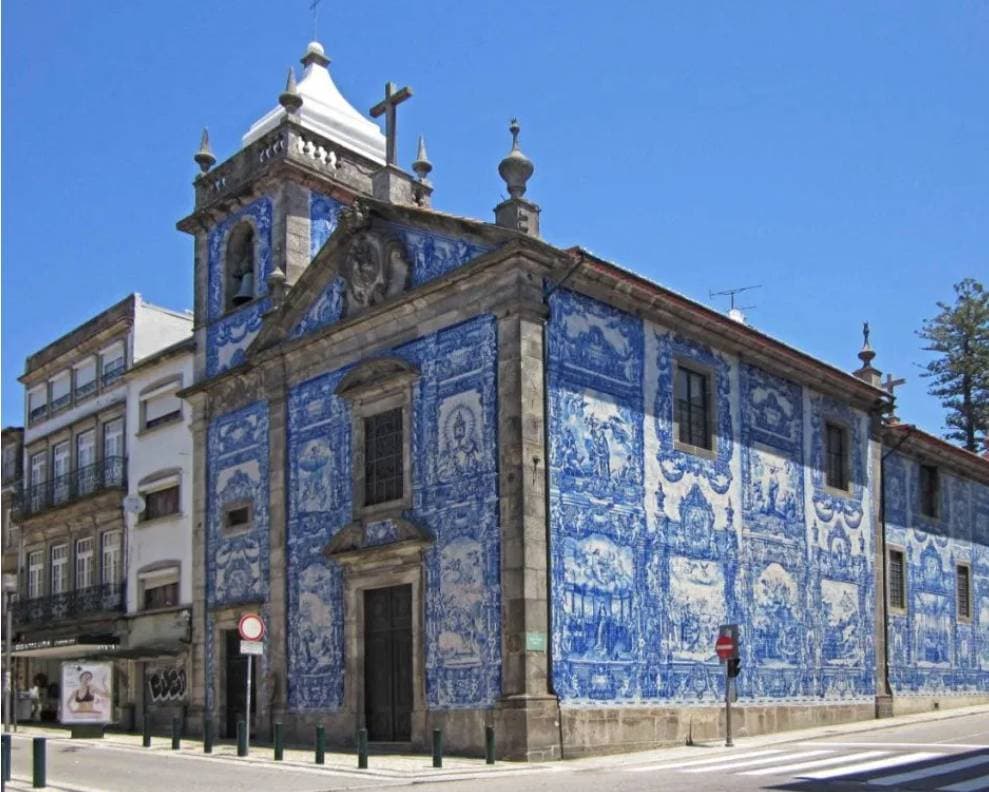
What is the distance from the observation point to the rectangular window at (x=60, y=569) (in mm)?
32250

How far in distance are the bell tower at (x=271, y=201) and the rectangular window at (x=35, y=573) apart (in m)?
9.72

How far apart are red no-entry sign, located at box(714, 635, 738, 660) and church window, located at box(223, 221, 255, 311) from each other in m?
12.5

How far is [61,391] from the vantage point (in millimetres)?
34188

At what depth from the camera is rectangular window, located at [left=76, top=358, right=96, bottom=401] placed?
32422 millimetres

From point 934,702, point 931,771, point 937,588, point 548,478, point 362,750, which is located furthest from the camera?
point 937,588

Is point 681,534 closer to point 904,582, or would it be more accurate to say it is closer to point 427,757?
point 427,757

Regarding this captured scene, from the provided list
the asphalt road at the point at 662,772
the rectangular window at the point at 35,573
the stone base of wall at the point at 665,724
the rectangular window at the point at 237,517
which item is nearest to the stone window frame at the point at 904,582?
the stone base of wall at the point at 665,724

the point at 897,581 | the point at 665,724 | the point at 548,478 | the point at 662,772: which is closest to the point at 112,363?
the point at 548,478

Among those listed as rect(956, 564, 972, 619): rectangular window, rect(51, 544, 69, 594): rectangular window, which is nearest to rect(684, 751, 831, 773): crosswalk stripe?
rect(956, 564, 972, 619): rectangular window

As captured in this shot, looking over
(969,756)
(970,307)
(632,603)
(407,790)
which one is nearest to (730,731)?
(632,603)

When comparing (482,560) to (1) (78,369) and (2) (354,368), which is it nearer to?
(2) (354,368)

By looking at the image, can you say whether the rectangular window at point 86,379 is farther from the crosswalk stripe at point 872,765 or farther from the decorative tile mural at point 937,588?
the crosswalk stripe at point 872,765

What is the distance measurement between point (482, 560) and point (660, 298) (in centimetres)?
538

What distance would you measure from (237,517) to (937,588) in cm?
1580
